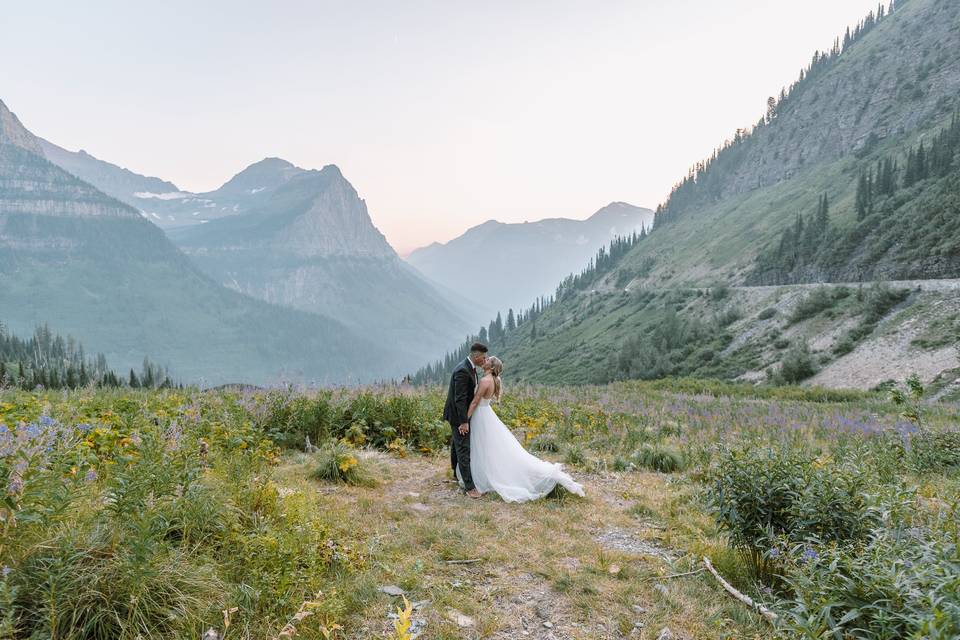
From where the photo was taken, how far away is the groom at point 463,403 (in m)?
8.65

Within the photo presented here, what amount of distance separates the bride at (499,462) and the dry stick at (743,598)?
3.08m

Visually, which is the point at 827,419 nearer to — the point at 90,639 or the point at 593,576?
the point at 593,576

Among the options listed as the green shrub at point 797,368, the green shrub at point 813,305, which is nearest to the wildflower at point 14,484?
the green shrub at point 797,368

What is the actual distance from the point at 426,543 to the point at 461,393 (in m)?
3.09

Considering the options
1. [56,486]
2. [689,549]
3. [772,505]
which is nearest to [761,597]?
[772,505]

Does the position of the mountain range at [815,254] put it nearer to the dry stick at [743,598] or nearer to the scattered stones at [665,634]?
the dry stick at [743,598]

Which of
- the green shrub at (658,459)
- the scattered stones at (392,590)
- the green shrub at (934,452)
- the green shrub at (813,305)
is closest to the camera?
the scattered stones at (392,590)

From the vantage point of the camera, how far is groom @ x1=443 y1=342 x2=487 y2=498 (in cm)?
865

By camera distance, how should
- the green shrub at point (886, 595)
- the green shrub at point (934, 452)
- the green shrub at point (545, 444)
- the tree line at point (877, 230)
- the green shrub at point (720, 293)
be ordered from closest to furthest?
1. the green shrub at point (886, 595)
2. the green shrub at point (934, 452)
3. the green shrub at point (545, 444)
4. the tree line at point (877, 230)
5. the green shrub at point (720, 293)

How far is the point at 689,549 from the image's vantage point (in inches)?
242

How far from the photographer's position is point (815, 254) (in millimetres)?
81125

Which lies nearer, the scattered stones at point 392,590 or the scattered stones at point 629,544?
the scattered stones at point 392,590

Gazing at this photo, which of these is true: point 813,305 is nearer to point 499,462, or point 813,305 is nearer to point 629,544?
point 499,462

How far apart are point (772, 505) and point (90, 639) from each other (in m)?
5.90
